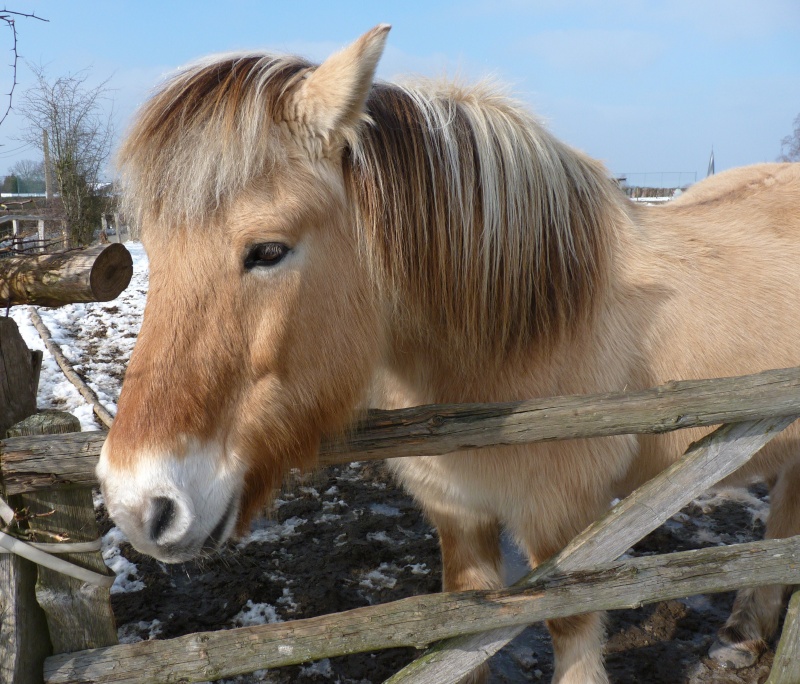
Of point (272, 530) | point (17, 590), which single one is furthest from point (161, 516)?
point (272, 530)

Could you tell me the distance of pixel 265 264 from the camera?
1.61m

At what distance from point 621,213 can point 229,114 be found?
158 centimetres

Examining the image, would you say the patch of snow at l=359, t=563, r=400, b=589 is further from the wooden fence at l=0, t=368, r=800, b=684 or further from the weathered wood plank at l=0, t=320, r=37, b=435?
the weathered wood plank at l=0, t=320, r=37, b=435

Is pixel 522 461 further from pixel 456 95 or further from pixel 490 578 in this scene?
pixel 456 95

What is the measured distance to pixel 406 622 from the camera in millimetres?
1855

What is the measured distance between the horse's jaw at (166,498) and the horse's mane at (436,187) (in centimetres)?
64

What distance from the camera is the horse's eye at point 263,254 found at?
5.23 feet

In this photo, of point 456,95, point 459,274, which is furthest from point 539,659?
point 456,95

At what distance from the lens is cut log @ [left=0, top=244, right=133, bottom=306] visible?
66.6 inches

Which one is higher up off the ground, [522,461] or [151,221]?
[151,221]

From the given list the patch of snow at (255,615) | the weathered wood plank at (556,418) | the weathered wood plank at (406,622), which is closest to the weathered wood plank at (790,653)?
the weathered wood plank at (406,622)

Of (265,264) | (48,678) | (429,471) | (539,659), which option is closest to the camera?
(265,264)

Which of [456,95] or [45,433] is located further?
[456,95]

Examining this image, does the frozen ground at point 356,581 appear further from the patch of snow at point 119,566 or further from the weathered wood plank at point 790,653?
the weathered wood plank at point 790,653
